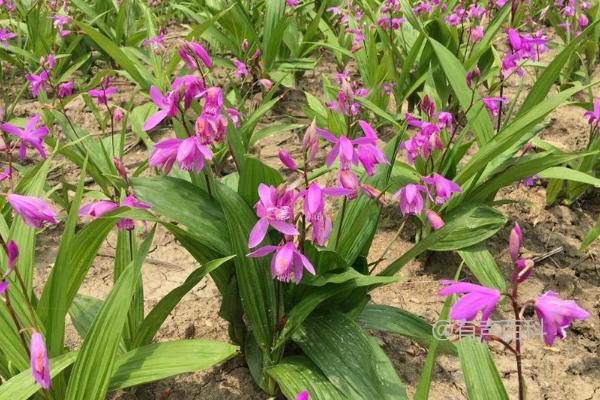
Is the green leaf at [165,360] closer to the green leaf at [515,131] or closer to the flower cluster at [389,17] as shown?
the green leaf at [515,131]

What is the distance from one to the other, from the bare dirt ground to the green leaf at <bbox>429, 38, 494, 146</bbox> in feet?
1.18

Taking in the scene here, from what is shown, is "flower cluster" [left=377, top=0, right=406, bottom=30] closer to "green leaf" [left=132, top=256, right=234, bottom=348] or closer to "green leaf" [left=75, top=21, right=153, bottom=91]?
"green leaf" [left=75, top=21, right=153, bottom=91]

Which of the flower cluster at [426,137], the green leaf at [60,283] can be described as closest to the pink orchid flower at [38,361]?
the green leaf at [60,283]

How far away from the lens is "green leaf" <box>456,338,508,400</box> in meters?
1.15

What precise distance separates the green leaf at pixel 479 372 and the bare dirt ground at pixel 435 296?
10.1 inches

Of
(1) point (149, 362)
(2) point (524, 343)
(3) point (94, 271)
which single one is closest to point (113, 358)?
(1) point (149, 362)

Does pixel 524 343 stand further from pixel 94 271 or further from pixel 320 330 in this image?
pixel 94 271

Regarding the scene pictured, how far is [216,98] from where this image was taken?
4.51 feet

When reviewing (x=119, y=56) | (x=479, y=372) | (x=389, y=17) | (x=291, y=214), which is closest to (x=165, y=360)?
(x=291, y=214)

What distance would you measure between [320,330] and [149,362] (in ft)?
1.56

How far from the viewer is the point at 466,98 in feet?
8.16

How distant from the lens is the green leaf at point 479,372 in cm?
115

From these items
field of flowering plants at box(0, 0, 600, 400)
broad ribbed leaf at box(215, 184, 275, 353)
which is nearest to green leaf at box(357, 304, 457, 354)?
field of flowering plants at box(0, 0, 600, 400)

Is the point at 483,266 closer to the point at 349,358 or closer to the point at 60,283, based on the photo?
the point at 349,358
